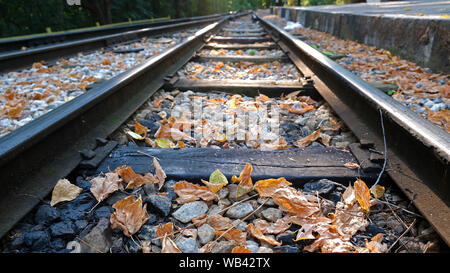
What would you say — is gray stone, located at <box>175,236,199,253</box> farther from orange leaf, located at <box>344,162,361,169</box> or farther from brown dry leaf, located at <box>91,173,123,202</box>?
orange leaf, located at <box>344,162,361,169</box>

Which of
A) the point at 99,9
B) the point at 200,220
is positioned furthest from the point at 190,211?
the point at 99,9

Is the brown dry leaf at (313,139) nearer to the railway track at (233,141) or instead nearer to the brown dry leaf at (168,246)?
the railway track at (233,141)

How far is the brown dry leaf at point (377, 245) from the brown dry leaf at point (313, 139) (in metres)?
0.76

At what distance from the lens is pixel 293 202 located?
46.0 inches

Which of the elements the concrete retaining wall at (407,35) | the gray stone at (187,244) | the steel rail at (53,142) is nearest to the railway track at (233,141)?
the steel rail at (53,142)

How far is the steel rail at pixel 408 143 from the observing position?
1.05 metres

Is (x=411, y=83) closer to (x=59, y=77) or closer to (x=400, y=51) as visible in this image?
(x=400, y=51)

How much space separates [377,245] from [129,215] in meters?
0.87

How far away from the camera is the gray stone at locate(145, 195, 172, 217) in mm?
1154

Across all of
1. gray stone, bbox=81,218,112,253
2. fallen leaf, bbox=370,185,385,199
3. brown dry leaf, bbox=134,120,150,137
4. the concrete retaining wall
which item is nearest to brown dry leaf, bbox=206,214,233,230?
gray stone, bbox=81,218,112,253

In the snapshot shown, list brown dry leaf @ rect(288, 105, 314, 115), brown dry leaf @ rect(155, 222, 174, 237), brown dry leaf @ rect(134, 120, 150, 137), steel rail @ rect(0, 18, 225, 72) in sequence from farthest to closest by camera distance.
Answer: steel rail @ rect(0, 18, 225, 72), brown dry leaf @ rect(288, 105, 314, 115), brown dry leaf @ rect(134, 120, 150, 137), brown dry leaf @ rect(155, 222, 174, 237)

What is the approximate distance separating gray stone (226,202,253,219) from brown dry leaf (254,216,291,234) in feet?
0.21

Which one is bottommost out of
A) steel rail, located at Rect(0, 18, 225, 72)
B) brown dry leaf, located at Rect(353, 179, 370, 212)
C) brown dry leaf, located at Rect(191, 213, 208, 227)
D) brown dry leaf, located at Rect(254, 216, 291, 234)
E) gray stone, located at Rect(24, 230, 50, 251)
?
brown dry leaf, located at Rect(254, 216, 291, 234)

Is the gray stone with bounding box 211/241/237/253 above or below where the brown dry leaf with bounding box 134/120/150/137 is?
below
